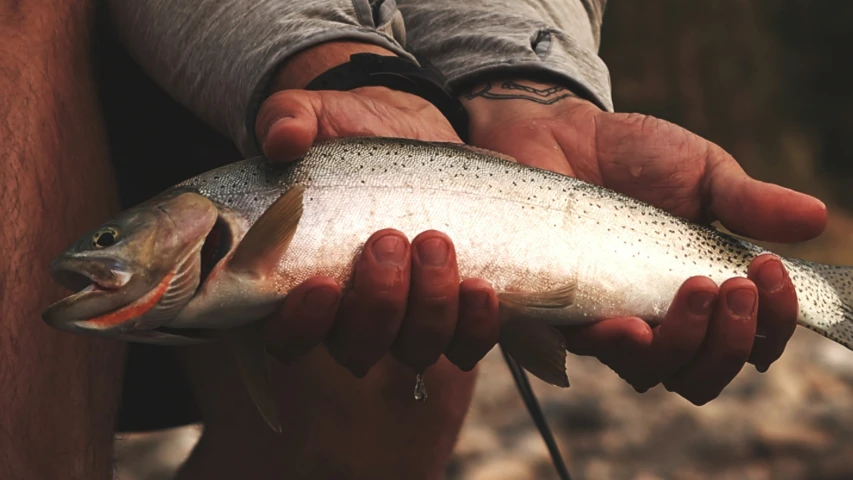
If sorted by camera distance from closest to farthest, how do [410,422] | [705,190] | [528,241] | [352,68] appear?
[528,241]
[352,68]
[705,190]
[410,422]

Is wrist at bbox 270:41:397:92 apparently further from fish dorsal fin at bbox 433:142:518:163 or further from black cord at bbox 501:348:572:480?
black cord at bbox 501:348:572:480

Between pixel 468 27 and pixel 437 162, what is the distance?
68 centimetres

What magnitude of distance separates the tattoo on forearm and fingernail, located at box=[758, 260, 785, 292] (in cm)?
57

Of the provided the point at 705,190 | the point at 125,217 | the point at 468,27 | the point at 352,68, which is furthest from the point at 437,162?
the point at 468,27

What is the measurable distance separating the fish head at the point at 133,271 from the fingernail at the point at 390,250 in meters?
0.21

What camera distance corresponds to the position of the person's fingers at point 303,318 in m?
1.16

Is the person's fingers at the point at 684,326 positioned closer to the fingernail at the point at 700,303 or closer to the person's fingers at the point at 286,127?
the fingernail at the point at 700,303

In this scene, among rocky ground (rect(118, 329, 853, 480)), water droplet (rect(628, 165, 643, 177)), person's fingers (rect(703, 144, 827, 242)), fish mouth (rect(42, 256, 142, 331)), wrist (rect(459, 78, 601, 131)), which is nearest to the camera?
fish mouth (rect(42, 256, 142, 331))

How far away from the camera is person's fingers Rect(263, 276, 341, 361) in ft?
3.81

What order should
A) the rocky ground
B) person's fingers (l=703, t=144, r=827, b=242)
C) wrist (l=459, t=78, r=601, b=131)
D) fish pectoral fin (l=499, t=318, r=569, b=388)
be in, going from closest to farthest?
fish pectoral fin (l=499, t=318, r=569, b=388)
person's fingers (l=703, t=144, r=827, b=242)
wrist (l=459, t=78, r=601, b=131)
the rocky ground

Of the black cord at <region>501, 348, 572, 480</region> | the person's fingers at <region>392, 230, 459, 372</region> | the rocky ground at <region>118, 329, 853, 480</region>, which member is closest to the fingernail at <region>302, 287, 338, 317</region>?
the person's fingers at <region>392, 230, 459, 372</region>

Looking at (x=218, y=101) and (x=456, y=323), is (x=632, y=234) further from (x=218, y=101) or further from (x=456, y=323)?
(x=218, y=101)

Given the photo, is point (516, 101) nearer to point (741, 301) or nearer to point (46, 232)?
point (741, 301)

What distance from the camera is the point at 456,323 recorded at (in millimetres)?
1246
